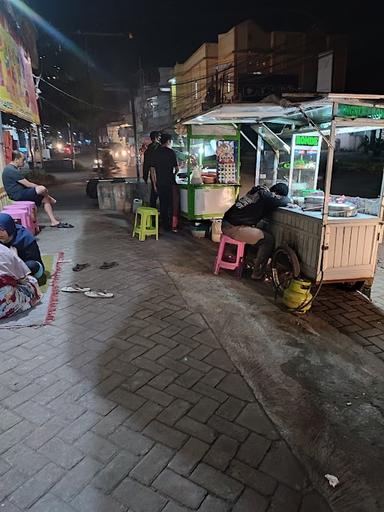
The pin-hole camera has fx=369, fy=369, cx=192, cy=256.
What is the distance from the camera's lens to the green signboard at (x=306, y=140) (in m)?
6.91

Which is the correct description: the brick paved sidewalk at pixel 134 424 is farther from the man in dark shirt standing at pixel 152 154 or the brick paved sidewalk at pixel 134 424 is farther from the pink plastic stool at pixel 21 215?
the man in dark shirt standing at pixel 152 154

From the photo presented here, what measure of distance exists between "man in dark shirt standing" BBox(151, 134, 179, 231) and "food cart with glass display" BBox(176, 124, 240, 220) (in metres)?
0.42

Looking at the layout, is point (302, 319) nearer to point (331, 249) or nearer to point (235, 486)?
point (331, 249)

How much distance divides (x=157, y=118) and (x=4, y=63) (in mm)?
32063

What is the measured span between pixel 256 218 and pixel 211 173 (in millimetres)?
3271

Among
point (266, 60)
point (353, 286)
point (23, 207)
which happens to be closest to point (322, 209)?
point (353, 286)

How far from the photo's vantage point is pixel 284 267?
18.5ft

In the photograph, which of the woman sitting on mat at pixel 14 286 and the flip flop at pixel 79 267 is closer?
the woman sitting on mat at pixel 14 286

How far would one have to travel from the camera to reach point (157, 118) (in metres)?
37.7

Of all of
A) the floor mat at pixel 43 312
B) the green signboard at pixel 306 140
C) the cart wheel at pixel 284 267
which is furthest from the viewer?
the green signboard at pixel 306 140

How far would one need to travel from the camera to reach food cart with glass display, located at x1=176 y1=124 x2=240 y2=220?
8.27m

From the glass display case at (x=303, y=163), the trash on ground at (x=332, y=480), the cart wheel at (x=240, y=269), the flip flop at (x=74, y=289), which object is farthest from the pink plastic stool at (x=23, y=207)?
the trash on ground at (x=332, y=480)

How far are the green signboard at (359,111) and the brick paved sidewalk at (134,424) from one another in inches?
120

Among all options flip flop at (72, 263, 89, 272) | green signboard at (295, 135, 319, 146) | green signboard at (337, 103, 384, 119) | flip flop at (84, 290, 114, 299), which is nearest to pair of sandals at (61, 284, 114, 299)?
flip flop at (84, 290, 114, 299)
